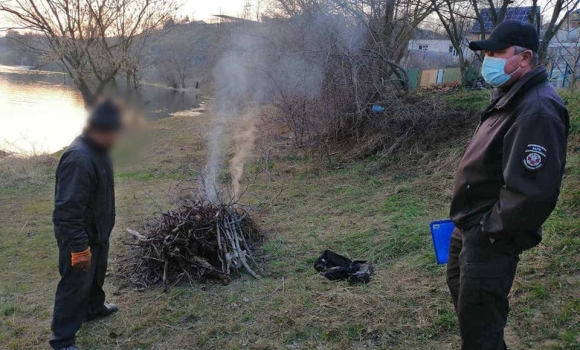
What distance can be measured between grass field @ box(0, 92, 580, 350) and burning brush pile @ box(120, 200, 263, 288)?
0.64 feet

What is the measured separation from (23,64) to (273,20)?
4126 cm

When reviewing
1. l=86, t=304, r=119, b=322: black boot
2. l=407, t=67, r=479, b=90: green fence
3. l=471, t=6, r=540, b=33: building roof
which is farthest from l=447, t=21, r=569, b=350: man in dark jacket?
l=407, t=67, r=479, b=90: green fence

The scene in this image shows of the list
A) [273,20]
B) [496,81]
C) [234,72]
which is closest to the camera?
[496,81]

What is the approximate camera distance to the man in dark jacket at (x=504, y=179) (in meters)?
1.96

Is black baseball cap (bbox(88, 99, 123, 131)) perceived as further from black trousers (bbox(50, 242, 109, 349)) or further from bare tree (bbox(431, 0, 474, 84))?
bare tree (bbox(431, 0, 474, 84))

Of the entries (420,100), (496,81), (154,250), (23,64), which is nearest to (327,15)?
(420,100)

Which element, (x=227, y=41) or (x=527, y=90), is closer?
(x=527, y=90)

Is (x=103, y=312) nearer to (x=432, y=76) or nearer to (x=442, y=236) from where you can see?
(x=442, y=236)

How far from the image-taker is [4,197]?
9227mm

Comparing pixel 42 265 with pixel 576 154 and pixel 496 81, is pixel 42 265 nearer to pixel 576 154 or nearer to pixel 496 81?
pixel 496 81

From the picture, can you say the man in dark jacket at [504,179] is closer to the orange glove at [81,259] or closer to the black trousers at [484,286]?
the black trousers at [484,286]

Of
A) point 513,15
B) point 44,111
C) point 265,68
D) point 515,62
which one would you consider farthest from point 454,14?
point 44,111

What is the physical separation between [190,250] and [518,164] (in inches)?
137

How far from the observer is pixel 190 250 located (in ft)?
15.2
